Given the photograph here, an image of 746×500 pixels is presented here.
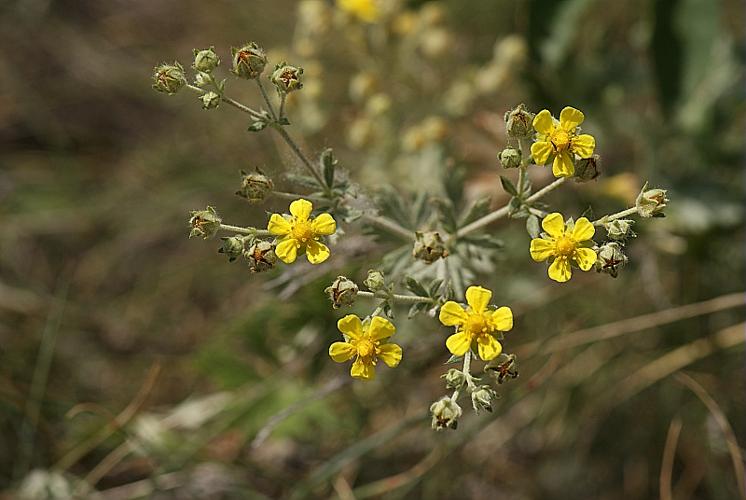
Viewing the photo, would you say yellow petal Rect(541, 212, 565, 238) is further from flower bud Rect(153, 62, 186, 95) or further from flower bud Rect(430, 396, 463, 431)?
flower bud Rect(153, 62, 186, 95)

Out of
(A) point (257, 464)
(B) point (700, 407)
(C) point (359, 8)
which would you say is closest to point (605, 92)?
(C) point (359, 8)

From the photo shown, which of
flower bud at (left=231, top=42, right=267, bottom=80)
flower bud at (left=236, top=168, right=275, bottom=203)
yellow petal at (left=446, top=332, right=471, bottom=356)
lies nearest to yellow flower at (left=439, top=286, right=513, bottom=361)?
yellow petal at (left=446, top=332, right=471, bottom=356)

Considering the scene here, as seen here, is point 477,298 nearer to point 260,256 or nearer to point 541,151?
point 541,151

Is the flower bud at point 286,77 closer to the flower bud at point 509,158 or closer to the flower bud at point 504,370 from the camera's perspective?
the flower bud at point 509,158

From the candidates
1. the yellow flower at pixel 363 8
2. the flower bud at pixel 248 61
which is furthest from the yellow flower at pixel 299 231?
the yellow flower at pixel 363 8

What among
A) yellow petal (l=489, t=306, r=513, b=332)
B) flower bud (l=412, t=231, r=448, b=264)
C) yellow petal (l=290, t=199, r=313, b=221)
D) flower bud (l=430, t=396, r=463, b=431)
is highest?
yellow petal (l=290, t=199, r=313, b=221)

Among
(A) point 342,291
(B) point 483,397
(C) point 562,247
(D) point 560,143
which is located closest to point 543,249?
(C) point 562,247

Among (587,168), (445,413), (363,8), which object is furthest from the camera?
(363,8)
